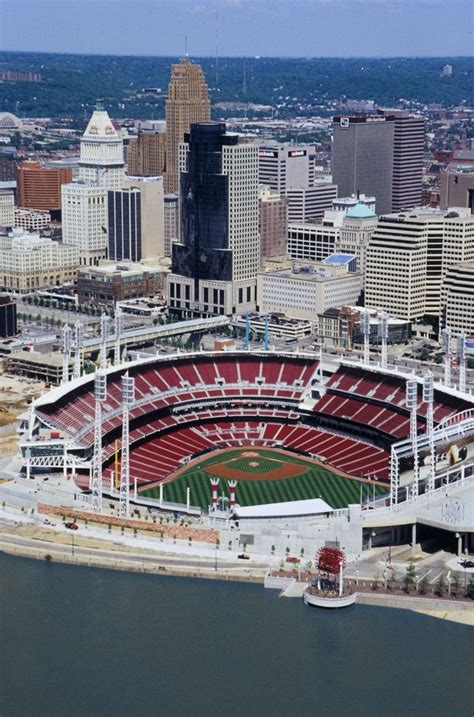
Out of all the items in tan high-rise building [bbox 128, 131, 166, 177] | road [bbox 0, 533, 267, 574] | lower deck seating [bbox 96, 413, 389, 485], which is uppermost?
tan high-rise building [bbox 128, 131, 166, 177]

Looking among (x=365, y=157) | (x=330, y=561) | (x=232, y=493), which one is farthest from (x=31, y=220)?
(x=330, y=561)

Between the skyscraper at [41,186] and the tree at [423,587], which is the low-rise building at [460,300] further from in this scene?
the skyscraper at [41,186]

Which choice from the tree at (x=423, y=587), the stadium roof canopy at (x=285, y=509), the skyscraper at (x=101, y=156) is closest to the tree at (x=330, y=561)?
the tree at (x=423, y=587)

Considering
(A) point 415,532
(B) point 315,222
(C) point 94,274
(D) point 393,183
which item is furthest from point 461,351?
(D) point 393,183

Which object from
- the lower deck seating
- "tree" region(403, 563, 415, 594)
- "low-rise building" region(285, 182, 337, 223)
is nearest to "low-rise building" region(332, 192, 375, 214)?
"low-rise building" region(285, 182, 337, 223)

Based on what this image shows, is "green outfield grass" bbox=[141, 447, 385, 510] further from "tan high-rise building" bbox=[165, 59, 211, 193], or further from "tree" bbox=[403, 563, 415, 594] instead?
"tan high-rise building" bbox=[165, 59, 211, 193]

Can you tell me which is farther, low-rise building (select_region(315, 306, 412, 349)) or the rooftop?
the rooftop
